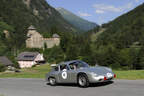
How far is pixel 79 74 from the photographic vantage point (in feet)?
36.5

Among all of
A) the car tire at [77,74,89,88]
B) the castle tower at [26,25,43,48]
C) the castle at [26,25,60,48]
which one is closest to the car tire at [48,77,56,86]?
the car tire at [77,74,89,88]

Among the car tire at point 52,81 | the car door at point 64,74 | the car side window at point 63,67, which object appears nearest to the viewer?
the car door at point 64,74

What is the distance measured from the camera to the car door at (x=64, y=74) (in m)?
11.8

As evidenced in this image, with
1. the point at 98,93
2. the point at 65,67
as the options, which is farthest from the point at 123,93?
the point at 65,67

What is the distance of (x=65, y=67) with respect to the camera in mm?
12188

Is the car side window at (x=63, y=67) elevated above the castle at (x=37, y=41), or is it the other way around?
the castle at (x=37, y=41)

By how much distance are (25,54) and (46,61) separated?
32.7ft

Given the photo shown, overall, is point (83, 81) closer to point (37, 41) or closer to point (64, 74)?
point (64, 74)

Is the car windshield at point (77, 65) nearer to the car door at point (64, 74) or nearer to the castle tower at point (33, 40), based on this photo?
the car door at point (64, 74)

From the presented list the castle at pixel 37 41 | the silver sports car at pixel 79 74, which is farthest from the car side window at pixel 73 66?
the castle at pixel 37 41

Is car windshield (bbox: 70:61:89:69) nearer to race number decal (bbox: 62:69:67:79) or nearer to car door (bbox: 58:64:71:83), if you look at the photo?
car door (bbox: 58:64:71:83)

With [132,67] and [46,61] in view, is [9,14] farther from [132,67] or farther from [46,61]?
[132,67]

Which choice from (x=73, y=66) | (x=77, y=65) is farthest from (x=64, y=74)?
(x=77, y=65)

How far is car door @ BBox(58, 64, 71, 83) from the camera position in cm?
1177
